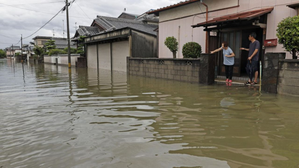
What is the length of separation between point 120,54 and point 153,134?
15.2 meters

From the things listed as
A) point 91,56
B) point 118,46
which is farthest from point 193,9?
point 91,56

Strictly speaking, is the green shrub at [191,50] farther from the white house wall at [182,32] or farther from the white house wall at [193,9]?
the white house wall at [193,9]

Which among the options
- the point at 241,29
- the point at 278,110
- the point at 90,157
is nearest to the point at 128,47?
the point at 241,29

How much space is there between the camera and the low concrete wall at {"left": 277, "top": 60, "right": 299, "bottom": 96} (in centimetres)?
577

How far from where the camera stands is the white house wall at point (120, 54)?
17.2 m

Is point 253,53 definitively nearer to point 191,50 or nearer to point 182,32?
point 191,50

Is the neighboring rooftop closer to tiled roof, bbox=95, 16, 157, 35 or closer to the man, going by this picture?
tiled roof, bbox=95, 16, 157, 35

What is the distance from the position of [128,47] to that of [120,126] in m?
13.4

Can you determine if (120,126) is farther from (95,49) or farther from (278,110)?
(95,49)

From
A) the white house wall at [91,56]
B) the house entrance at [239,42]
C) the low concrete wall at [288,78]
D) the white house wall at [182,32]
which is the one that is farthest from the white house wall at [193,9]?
the white house wall at [91,56]

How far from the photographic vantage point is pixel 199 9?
1162 centimetres

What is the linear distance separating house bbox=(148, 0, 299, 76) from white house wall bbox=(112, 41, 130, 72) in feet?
12.2

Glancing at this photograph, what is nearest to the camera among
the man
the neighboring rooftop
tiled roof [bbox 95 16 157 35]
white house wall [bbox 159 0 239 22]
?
the man

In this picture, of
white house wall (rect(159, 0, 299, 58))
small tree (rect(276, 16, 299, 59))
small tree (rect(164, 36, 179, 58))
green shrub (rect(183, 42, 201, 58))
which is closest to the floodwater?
small tree (rect(276, 16, 299, 59))
